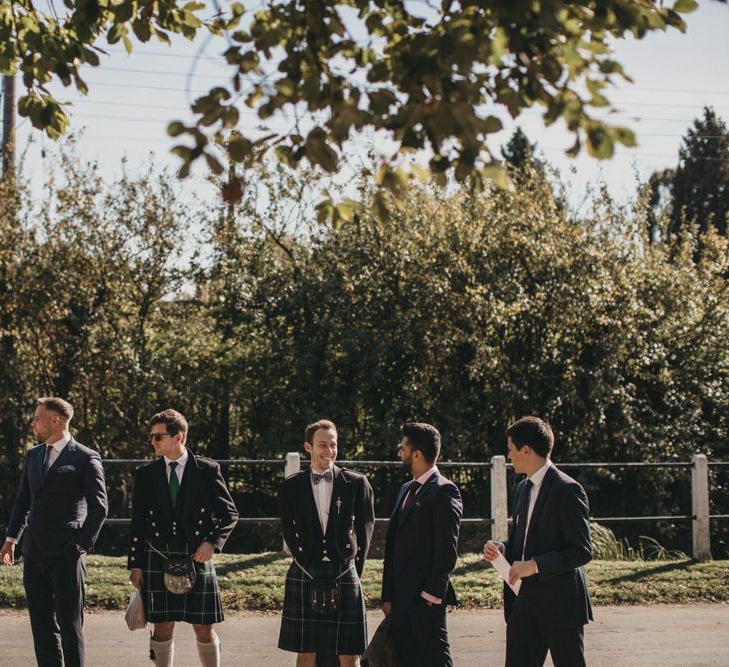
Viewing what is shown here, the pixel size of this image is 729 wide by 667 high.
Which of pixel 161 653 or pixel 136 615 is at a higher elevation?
pixel 136 615

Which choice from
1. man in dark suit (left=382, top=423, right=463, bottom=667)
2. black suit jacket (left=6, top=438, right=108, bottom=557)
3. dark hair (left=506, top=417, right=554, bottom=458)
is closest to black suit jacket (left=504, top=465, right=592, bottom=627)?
dark hair (left=506, top=417, right=554, bottom=458)

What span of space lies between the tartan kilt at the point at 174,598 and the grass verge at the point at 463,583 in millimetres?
4042

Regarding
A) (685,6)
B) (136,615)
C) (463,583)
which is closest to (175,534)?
(136,615)

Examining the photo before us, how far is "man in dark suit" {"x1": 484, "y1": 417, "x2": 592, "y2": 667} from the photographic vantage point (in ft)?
20.1

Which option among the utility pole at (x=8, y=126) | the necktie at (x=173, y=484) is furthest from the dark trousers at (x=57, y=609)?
the utility pole at (x=8, y=126)

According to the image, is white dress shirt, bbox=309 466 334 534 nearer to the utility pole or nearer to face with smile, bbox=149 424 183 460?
face with smile, bbox=149 424 183 460

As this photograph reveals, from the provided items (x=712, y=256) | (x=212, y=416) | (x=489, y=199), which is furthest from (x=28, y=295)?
(x=712, y=256)

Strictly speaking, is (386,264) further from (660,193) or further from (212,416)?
(660,193)

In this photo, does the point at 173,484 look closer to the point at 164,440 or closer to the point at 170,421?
the point at 164,440

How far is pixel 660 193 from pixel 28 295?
4208 cm

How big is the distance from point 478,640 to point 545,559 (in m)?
4.18

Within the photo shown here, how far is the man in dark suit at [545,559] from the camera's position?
613cm

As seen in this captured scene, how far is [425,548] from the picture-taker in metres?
6.81

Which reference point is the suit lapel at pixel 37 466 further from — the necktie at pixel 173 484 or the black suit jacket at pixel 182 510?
the necktie at pixel 173 484
